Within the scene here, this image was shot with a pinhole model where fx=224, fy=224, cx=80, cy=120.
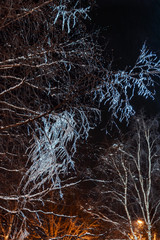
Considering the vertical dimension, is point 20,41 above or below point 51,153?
above

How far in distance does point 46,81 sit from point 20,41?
32.8 inches

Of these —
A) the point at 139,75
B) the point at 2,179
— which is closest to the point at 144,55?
the point at 139,75

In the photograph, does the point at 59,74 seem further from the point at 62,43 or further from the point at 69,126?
the point at 69,126

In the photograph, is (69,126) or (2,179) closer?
(69,126)

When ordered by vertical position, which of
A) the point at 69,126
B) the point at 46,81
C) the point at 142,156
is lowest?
the point at 142,156

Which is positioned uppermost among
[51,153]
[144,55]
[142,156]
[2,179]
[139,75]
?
[144,55]

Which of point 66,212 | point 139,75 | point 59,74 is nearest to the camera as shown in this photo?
point 139,75

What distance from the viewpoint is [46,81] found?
4270mm

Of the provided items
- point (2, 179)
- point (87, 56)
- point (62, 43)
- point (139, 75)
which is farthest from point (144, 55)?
point (2, 179)

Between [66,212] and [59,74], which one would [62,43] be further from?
[66,212]

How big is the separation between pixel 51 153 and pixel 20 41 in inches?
79.5

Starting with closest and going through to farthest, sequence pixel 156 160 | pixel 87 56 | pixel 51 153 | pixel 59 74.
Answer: pixel 51 153, pixel 87 56, pixel 59 74, pixel 156 160

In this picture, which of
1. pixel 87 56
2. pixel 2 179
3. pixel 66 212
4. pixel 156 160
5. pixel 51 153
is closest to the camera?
pixel 51 153

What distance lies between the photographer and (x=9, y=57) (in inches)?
156
